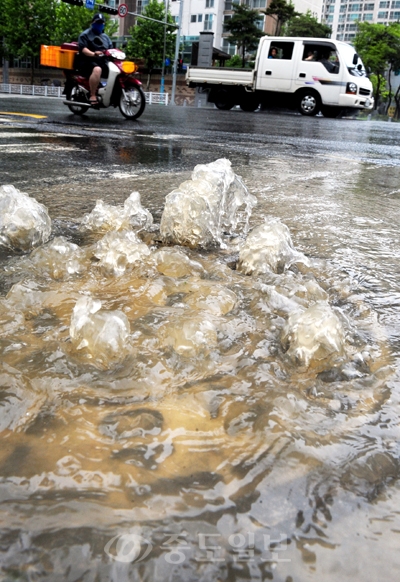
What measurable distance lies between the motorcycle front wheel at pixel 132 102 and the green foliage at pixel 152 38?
46.4 m

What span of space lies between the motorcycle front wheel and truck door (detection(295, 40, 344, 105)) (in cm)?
864

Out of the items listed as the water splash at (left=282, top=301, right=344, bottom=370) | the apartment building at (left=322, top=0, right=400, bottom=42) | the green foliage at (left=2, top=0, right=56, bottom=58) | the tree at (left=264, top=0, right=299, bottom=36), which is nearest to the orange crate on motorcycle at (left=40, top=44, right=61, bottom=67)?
the water splash at (left=282, top=301, right=344, bottom=370)

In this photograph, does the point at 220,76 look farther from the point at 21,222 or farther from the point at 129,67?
the point at 21,222

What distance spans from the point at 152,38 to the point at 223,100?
3726 centimetres

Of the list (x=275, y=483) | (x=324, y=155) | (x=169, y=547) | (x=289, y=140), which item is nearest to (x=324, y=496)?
(x=275, y=483)

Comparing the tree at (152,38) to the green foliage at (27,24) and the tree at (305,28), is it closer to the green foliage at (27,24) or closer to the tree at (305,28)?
the green foliage at (27,24)

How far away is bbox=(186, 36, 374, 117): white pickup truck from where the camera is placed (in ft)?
53.0

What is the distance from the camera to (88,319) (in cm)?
127

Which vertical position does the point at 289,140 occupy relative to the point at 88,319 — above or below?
above

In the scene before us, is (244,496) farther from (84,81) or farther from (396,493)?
(84,81)

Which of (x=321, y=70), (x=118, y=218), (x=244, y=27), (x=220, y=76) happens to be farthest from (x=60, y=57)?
(x=244, y=27)

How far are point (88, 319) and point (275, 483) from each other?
0.62 m

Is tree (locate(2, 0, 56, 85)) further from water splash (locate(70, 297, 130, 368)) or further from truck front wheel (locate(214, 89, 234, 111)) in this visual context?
water splash (locate(70, 297, 130, 368))

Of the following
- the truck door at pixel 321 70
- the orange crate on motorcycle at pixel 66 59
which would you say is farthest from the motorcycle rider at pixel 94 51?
the truck door at pixel 321 70
